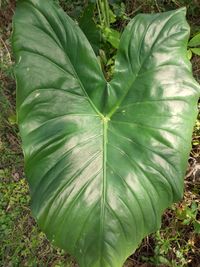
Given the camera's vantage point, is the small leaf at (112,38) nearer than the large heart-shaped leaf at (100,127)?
No

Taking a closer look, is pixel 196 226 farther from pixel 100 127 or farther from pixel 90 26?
pixel 90 26

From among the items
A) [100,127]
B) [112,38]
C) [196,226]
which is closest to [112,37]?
[112,38]

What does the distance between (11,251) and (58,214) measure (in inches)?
32.4

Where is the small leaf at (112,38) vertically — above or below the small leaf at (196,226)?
above

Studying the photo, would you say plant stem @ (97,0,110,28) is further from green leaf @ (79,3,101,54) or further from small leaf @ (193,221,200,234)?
small leaf @ (193,221,200,234)

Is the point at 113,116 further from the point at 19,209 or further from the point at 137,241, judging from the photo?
the point at 19,209

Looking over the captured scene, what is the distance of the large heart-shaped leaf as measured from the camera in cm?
122

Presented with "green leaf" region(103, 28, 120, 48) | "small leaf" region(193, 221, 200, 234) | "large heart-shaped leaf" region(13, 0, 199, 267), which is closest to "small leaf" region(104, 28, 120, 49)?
"green leaf" region(103, 28, 120, 48)

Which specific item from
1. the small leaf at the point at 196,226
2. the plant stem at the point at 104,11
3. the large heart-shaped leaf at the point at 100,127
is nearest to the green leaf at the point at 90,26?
the plant stem at the point at 104,11

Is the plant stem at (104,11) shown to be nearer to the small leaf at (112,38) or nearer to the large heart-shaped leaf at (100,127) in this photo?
the small leaf at (112,38)

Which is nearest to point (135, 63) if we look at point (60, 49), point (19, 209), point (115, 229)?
point (60, 49)

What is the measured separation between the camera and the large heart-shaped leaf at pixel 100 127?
1224mm

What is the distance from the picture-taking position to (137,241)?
126 centimetres

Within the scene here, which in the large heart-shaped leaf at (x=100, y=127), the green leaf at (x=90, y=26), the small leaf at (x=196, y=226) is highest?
the green leaf at (x=90, y=26)
